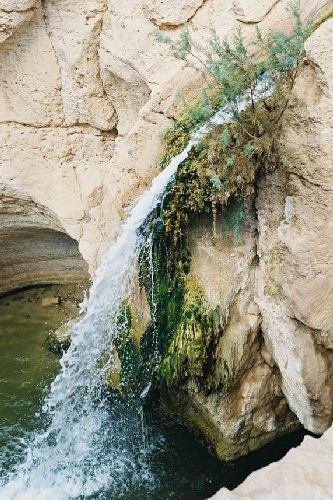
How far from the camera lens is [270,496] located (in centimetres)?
Result: 196

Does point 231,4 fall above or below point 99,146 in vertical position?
above

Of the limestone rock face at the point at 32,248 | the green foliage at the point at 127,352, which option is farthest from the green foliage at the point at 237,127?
the limestone rock face at the point at 32,248

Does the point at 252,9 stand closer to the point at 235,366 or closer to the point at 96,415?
the point at 235,366

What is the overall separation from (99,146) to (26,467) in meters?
3.23

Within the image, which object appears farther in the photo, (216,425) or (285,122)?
(216,425)

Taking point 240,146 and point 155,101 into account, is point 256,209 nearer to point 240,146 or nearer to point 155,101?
point 240,146

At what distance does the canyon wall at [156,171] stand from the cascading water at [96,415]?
0.48 metres

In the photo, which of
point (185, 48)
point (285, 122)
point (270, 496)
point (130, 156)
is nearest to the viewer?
point (270, 496)

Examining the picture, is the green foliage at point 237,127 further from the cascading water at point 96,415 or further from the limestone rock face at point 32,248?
the limestone rock face at point 32,248

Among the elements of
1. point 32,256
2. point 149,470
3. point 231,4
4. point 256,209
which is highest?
point 231,4

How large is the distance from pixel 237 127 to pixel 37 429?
3.31m

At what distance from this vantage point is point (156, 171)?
4852mm

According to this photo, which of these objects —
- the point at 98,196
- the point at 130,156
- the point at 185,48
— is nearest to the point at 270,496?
the point at 185,48

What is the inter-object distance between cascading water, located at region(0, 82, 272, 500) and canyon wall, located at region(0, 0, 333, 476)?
18.9 inches
